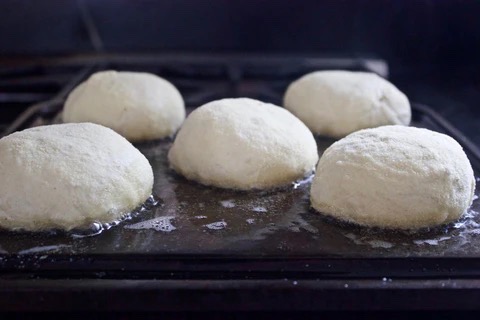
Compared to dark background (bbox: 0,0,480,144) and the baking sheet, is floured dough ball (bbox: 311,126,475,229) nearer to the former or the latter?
the baking sheet

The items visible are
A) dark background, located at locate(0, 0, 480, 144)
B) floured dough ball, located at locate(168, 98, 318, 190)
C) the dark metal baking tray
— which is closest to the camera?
the dark metal baking tray

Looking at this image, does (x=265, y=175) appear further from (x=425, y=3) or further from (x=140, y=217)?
(x=425, y=3)

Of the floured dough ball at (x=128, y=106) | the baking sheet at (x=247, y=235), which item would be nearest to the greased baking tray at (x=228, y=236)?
the baking sheet at (x=247, y=235)

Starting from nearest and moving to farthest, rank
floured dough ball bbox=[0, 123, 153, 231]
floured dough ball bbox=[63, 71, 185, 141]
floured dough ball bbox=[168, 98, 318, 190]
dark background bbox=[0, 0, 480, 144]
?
floured dough ball bbox=[0, 123, 153, 231] < floured dough ball bbox=[168, 98, 318, 190] < floured dough ball bbox=[63, 71, 185, 141] < dark background bbox=[0, 0, 480, 144]

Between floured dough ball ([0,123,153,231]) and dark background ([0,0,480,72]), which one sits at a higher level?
dark background ([0,0,480,72])

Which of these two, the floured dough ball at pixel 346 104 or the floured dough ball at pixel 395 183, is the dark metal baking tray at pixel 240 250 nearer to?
the floured dough ball at pixel 395 183

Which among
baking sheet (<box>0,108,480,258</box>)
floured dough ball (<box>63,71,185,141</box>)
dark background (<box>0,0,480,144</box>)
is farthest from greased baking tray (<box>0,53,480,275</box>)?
dark background (<box>0,0,480,144</box>)
